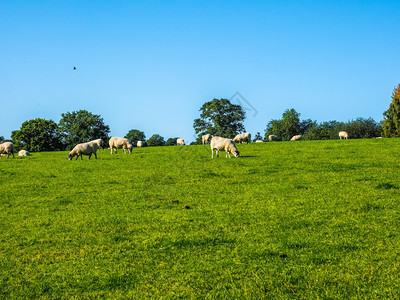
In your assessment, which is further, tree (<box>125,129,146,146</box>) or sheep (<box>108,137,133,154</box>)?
tree (<box>125,129,146,146</box>)

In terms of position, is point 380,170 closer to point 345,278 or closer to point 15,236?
point 345,278

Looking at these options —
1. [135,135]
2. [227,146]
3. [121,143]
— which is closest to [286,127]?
[135,135]

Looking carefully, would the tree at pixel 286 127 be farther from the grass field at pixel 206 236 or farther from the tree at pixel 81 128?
the grass field at pixel 206 236

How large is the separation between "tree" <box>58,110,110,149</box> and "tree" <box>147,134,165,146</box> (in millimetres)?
55040

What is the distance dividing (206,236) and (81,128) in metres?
97.3

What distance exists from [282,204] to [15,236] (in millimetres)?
9164

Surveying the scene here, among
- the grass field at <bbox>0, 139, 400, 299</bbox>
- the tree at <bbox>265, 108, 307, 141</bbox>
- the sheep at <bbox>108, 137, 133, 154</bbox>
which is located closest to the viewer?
the grass field at <bbox>0, 139, 400, 299</bbox>

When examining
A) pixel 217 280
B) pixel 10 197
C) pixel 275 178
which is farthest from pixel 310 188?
pixel 10 197

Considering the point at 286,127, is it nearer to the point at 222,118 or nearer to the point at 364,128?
the point at 364,128

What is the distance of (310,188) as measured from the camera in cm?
1716

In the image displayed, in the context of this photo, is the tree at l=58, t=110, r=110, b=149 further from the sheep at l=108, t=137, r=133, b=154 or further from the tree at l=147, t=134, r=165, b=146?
the sheep at l=108, t=137, r=133, b=154

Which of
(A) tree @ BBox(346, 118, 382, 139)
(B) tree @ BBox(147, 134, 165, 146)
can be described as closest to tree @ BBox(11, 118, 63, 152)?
(B) tree @ BBox(147, 134, 165, 146)

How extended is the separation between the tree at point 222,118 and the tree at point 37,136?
3723 cm

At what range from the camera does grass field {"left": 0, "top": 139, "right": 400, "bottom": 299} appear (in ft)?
26.2
